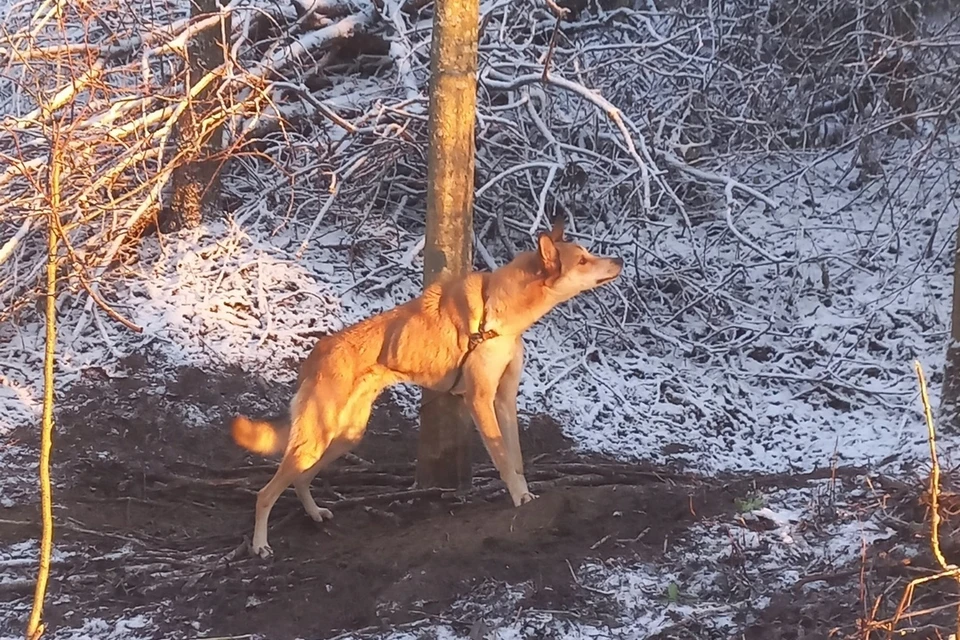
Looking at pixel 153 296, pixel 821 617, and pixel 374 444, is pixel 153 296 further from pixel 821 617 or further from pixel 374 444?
pixel 821 617

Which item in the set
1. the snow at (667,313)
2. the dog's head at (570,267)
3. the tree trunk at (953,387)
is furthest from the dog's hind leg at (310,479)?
the tree trunk at (953,387)

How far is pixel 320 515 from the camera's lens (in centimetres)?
525

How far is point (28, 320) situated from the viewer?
24.6 ft

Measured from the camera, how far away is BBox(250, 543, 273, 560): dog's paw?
4.70 meters

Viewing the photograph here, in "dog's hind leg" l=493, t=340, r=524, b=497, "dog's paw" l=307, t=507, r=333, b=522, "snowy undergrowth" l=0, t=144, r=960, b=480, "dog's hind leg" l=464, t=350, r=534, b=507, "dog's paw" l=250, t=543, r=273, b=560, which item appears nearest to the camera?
"dog's paw" l=250, t=543, r=273, b=560

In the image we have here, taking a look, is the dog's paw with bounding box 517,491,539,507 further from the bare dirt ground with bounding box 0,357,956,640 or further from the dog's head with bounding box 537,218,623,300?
the dog's head with bounding box 537,218,623,300

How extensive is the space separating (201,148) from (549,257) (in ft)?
11.5

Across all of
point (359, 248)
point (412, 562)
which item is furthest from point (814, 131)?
point (412, 562)

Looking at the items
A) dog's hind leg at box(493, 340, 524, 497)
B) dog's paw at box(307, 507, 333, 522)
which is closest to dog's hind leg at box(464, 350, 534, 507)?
dog's hind leg at box(493, 340, 524, 497)

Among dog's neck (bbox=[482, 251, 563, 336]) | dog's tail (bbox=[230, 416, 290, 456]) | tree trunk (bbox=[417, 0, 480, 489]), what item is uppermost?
tree trunk (bbox=[417, 0, 480, 489])

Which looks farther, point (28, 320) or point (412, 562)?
point (28, 320)

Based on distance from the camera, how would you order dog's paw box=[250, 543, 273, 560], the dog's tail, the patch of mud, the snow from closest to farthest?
the patch of mud, dog's paw box=[250, 543, 273, 560], the dog's tail, the snow

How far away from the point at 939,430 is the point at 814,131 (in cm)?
523

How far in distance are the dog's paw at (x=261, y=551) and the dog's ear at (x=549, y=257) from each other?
209 centimetres
